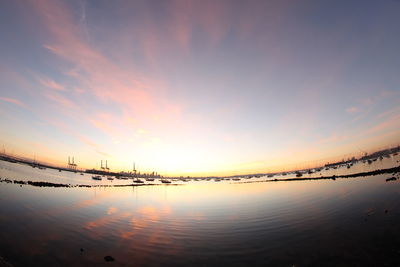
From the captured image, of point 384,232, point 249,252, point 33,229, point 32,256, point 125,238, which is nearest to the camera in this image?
point 32,256

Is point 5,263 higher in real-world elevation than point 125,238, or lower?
higher

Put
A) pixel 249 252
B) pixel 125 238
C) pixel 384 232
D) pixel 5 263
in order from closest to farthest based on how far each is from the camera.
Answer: pixel 5 263 → pixel 249 252 → pixel 384 232 → pixel 125 238

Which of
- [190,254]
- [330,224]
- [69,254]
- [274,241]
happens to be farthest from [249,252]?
[69,254]

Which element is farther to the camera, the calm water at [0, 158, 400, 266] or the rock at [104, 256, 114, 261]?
the rock at [104, 256, 114, 261]

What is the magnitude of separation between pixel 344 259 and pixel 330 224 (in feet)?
27.4

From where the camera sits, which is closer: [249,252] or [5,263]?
[5,263]

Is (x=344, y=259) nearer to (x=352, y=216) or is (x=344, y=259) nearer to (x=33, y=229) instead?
(x=352, y=216)

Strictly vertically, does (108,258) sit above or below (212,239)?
above

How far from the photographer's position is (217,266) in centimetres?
1164

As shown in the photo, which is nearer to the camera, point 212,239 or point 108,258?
point 108,258

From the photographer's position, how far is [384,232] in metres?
14.9

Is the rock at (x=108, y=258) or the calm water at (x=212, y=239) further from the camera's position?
the rock at (x=108, y=258)

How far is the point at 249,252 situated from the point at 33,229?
19.8 meters

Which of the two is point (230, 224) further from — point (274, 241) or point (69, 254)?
point (69, 254)
